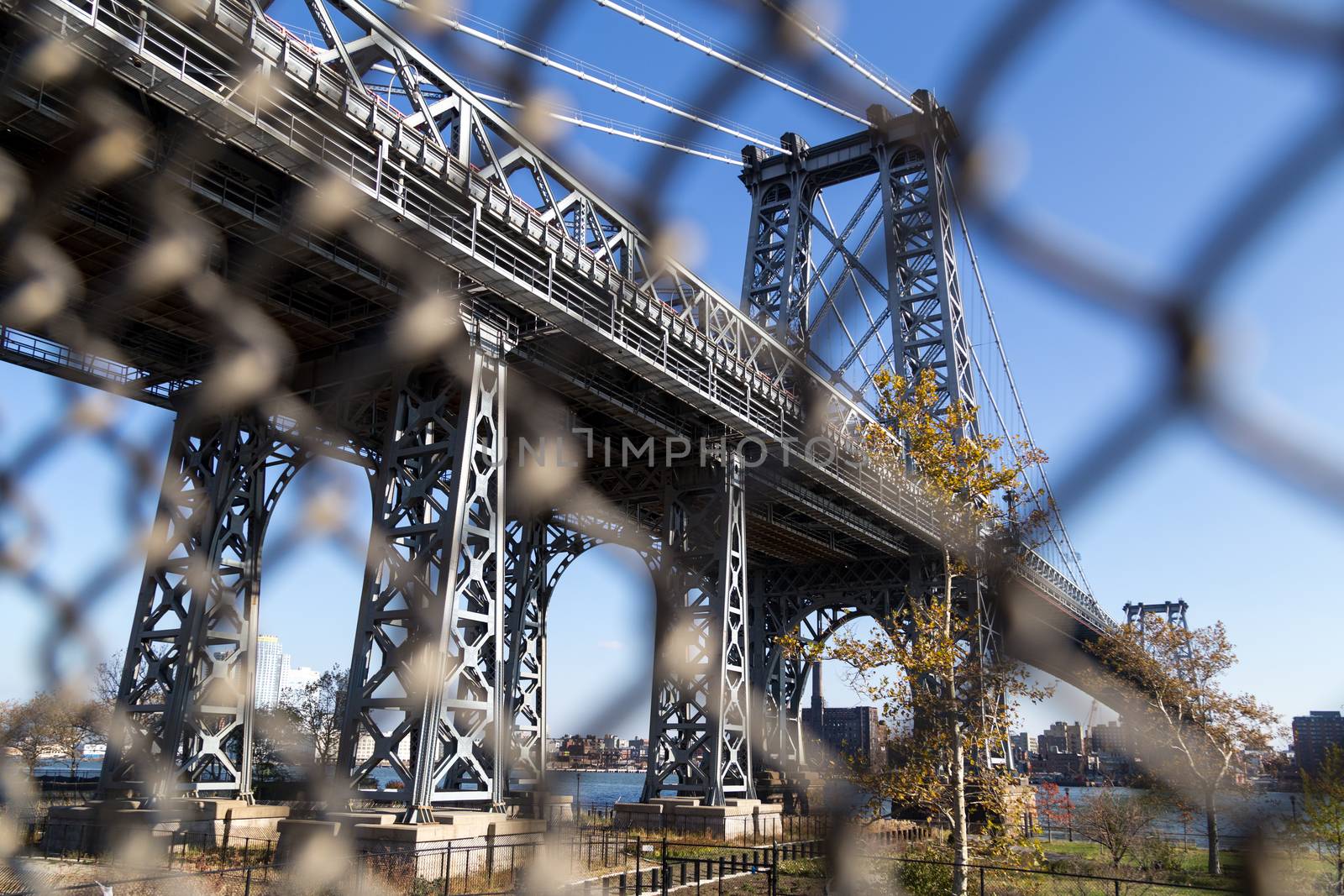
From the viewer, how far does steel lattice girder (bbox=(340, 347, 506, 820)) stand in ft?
70.4

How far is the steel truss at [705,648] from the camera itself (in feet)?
107

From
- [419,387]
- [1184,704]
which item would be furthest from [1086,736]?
[419,387]

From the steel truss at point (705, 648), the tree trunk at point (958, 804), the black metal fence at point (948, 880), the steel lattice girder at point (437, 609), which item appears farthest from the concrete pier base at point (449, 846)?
the steel truss at point (705, 648)

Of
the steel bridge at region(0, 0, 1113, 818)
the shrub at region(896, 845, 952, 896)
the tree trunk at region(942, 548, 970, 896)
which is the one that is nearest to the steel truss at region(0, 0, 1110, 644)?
the steel bridge at region(0, 0, 1113, 818)

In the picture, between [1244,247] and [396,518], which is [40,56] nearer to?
[1244,247]

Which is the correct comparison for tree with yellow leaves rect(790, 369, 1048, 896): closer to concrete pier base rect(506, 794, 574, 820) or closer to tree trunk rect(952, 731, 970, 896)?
tree trunk rect(952, 731, 970, 896)

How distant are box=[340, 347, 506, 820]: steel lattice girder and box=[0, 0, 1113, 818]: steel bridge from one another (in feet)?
0.27

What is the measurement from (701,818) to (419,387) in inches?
617

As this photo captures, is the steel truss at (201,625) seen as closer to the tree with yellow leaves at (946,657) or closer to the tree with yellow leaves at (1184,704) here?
the tree with yellow leaves at (946,657)

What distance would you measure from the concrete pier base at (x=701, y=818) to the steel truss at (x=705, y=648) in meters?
0.72

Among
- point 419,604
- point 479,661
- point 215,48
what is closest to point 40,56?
point 215,48

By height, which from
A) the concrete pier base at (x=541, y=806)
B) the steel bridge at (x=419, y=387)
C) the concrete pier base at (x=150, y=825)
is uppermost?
the steel bridge at (x=419, y=387)

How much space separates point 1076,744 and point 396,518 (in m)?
45.9

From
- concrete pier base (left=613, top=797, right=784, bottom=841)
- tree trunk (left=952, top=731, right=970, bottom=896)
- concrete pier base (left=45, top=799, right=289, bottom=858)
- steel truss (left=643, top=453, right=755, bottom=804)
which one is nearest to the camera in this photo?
tree trunk (left=952, top=731, right=970, bottom=896)
